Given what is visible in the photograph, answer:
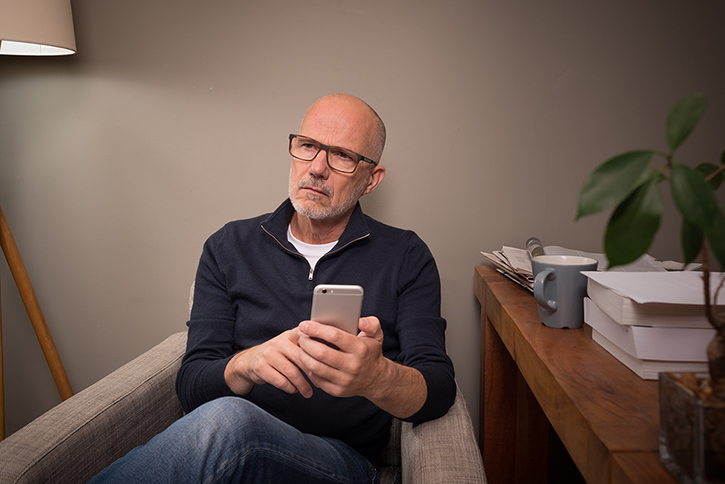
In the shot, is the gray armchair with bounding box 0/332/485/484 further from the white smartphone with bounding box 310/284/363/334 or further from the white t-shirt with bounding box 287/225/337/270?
the white t-shirt with bounding box 287/225/337/270

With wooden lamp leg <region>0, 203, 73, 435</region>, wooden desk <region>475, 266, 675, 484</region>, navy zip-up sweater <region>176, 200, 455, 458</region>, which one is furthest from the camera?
wooden lamp leg <region>0, 203, 73, 435</region>

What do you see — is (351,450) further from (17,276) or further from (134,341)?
(17,276)

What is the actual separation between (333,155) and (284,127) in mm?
388

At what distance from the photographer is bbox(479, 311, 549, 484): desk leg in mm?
1319

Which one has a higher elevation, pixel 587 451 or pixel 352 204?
pixel 352 204

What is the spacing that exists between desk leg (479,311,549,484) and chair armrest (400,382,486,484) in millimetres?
404

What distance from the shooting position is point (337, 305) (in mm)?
756

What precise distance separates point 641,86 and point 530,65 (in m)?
0.34

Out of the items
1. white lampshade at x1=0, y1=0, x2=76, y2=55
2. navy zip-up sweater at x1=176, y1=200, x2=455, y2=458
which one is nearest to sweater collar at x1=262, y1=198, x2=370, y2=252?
navy zip-up sweater at x1=176, y1=200, x2=455, y2=458

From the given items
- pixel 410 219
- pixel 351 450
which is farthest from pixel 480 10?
pixel 351 450

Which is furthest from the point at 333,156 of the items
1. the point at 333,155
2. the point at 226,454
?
the point at 226,454

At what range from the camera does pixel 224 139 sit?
154 centimetres

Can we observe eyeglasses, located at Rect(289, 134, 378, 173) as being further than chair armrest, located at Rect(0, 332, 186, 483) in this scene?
Yes

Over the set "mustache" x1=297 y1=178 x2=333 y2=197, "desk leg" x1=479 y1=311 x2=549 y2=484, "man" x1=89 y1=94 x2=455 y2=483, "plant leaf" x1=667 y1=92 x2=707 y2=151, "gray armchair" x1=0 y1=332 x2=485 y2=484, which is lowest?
"desk leg" x1=479 y1=311 x2=549 y2=484
